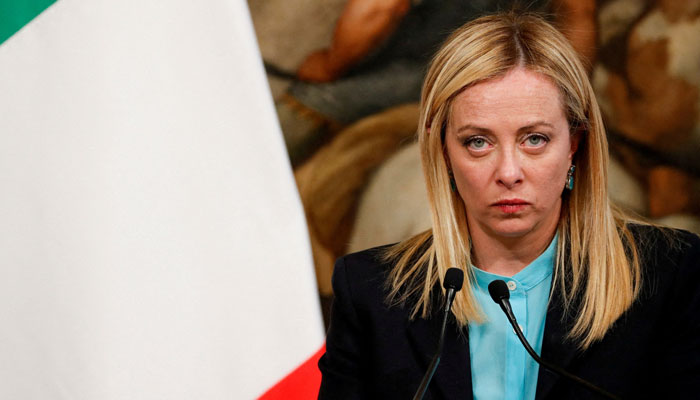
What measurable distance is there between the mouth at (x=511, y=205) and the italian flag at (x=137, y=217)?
2.50ft

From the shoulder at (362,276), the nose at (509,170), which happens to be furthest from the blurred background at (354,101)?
the nose at (509,170)

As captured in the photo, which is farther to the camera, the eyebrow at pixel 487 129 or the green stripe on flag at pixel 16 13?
the green stripe on flag at pixel 16 13

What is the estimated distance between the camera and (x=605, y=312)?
1470mm

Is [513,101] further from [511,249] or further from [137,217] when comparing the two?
[137,217]

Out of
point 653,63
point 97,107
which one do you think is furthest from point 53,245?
point 653,63

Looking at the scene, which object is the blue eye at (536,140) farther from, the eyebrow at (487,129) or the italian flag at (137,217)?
the italian flag at (137,217)

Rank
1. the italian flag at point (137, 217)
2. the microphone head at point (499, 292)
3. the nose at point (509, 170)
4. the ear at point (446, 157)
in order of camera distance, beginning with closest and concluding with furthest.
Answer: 1. the microphone head at point (499, 292)
2. the nose at point (509, 170)
3. the ear at point (446, 157)
4. the italian flag at point (137, 217)

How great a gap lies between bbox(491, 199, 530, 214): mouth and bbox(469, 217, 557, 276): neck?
0.14 meters

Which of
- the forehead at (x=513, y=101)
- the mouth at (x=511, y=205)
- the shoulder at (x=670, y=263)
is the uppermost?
the forehead at (x=513, y=101)

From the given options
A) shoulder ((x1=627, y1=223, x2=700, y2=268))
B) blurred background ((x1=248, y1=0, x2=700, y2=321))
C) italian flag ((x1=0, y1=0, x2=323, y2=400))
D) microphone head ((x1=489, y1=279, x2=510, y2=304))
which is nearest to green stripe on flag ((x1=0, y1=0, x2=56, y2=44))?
italian flag ((x1=0, y1=0, x2=323, y2=400))

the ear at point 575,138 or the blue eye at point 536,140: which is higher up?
the blue eye at point 536,140

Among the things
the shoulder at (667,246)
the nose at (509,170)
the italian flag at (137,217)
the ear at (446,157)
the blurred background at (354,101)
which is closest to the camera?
the nose at (509,170)

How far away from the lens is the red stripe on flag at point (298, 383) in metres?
2.03

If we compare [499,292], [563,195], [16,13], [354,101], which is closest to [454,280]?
[499,292]
